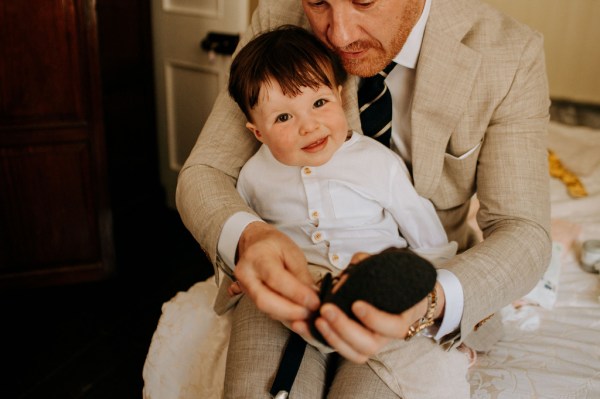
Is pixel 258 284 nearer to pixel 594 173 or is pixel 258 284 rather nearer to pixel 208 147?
pixel 208 147

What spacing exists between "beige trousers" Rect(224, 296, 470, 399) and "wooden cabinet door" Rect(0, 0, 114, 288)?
153 centimetres

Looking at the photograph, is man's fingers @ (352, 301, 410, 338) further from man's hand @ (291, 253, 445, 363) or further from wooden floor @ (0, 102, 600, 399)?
wooden floor @ (0, 102, 600, 399)

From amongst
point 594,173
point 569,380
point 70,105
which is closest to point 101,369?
point 70,105

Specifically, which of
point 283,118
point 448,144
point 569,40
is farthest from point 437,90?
point 569,40

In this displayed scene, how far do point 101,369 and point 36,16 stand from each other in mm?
1409

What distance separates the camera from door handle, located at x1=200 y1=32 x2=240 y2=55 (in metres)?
2.74

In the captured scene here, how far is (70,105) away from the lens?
2.28 metres

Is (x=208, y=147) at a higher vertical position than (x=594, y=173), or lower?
higher

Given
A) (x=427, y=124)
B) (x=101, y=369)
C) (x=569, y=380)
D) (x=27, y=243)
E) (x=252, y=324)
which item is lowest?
(x=101, y=369)

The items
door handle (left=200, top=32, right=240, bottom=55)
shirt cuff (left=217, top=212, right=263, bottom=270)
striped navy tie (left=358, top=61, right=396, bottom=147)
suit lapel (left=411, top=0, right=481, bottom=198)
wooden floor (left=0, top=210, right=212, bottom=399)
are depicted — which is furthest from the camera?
door handle (left=200, top=32, right=240, bottom=55)

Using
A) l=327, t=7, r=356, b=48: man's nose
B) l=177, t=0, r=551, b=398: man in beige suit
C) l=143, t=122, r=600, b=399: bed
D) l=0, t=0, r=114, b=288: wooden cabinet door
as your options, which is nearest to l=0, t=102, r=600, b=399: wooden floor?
l=0, t=0, r=114, b=288: wooden cabinet door

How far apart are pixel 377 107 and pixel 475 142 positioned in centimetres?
26

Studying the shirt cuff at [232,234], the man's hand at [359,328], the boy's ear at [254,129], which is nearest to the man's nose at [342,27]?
the boy's ear at [254,129]

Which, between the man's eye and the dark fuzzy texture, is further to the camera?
the man's eye
